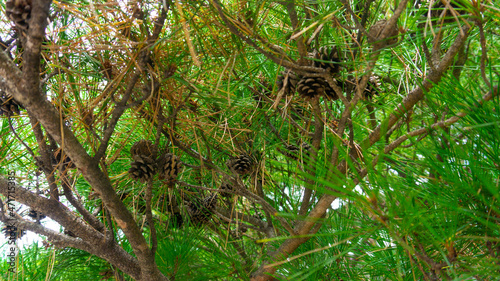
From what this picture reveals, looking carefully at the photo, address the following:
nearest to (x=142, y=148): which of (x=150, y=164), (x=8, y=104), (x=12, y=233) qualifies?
(x=150, y=164)

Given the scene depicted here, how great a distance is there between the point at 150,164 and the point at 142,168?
0.4 inches

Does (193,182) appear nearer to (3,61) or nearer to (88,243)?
(88,243)

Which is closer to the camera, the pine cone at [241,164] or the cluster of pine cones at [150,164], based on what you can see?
the cluster of pine cones at [150,164]

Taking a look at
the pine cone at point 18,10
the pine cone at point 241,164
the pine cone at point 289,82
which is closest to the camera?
the pine cone at point 18,10

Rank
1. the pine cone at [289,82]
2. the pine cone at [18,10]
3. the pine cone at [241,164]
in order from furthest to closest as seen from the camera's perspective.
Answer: the pine cone at [241,164] < the pine cone at [289,82] < the pine cone at [18,10]

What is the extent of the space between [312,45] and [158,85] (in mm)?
217

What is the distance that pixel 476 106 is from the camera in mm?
263

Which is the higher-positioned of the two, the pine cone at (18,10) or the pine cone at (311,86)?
the pine cone at (18,10)

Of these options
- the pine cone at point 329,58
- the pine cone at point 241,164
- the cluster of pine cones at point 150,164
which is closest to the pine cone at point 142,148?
the cluster of pine cones at point 150,164

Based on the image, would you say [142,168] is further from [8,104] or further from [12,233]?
[12,233]

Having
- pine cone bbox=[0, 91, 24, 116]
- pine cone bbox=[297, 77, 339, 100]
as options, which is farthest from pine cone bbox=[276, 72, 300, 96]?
pine cone bbox=[0, 91, 24, 116]

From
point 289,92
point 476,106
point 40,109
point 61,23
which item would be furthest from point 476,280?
point 61,23

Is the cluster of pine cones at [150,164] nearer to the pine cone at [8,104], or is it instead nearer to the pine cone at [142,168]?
the pine cone at [142,168]

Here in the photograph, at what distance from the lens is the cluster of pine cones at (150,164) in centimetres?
40
